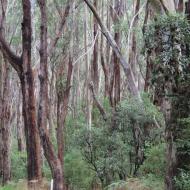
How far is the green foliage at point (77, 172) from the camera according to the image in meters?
13.8

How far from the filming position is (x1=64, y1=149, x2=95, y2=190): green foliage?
13812mm

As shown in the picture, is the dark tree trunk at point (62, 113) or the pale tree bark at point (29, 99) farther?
the dark tree trunk at point (62, 113)

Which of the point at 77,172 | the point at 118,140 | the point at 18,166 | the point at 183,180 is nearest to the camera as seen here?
the point at 183,180

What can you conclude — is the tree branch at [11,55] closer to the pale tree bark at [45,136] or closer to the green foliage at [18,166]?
the pale tree bark at [45,136]

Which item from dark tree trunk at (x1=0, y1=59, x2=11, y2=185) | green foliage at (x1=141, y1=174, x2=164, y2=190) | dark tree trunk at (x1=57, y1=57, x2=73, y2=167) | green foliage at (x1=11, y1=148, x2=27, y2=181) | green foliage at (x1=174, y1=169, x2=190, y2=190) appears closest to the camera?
green foliage at (x1=174, y1=169, x2=190, y2=190)

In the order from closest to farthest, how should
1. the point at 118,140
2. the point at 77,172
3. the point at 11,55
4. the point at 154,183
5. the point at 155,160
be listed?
the point at 154,183 → the point at 155,160 → the point at 11,55 → the point at 118,140 → the point at 77,172

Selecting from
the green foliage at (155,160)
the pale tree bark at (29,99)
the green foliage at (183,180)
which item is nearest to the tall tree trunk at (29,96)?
the pale tree bark at (29,99)

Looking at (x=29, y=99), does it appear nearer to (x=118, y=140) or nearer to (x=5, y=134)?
(x=118, y=140)

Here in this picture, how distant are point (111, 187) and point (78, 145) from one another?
3386 millimetres

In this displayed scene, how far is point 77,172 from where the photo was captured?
13945mm

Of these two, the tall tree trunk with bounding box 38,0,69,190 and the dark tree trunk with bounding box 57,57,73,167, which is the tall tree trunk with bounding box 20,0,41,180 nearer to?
the tall tree trunk with bounding box 38,0,69,190

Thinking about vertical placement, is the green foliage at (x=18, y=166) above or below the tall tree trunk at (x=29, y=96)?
below

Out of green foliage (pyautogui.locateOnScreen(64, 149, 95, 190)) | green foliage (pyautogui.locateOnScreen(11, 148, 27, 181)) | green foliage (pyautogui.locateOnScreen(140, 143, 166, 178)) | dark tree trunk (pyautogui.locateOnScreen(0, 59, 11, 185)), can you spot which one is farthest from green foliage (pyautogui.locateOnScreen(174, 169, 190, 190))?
green foliage (pyautogui.locateOnScreen(11, 148, 27, 181))

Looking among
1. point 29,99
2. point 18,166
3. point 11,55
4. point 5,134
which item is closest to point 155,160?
point 29,99
